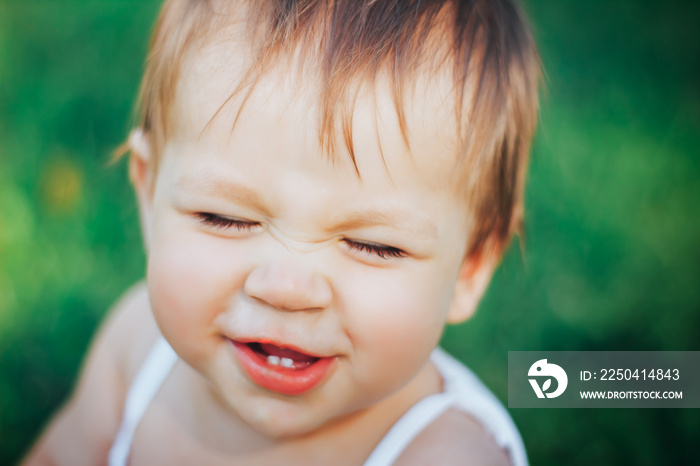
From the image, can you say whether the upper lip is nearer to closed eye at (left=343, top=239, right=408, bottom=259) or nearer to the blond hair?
closed eye at (left=343, top=239, right=408, bottom=259)

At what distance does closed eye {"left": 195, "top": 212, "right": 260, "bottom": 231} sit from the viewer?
128cm

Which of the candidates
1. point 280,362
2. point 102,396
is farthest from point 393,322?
point 102,396

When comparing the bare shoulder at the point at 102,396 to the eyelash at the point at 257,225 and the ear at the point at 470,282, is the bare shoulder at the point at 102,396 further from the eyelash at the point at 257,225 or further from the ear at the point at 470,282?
the ear at the point at 470,282

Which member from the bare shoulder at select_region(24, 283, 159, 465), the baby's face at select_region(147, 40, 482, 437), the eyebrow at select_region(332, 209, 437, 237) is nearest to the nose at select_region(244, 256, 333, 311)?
the baby's face at select_region(147, 40, 482, 437)

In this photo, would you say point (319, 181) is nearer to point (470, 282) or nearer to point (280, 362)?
point (280, 362)

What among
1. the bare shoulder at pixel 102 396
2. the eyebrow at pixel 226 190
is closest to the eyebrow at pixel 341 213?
the eyebrow at pixel 226 190

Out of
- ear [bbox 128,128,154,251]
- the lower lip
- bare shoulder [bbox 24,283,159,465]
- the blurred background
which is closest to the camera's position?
the lower lip

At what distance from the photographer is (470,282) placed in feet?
5.31

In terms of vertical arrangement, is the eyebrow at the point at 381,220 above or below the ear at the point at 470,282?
above

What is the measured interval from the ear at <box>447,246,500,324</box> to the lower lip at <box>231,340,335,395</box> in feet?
1.30

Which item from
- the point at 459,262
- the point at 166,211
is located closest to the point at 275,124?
the point at 166,211

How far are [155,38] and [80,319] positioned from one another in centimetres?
138

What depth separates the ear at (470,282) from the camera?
62.4 inches

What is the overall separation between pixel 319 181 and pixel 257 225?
6.3 inches
